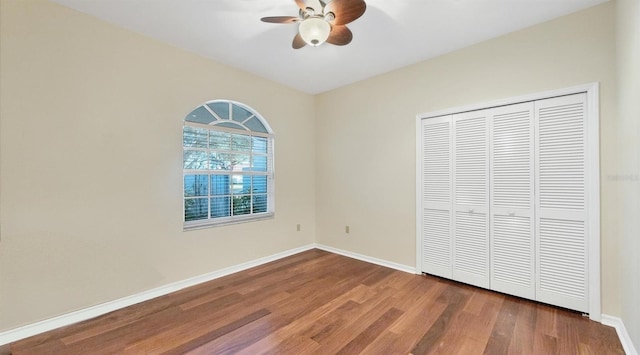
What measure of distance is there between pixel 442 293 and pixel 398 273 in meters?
0.65

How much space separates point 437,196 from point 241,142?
105 inches

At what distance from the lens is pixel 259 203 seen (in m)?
3.92

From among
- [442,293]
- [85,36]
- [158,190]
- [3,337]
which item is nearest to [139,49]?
[85,36]

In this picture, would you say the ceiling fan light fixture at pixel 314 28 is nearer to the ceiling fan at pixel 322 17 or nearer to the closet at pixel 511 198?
the ceiling fan at pixel 322 17

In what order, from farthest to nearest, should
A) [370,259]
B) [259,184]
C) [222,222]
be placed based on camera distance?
[259,184] → [370,259] → [222,222]

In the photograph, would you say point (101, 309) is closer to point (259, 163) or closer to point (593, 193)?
point (259, 163)

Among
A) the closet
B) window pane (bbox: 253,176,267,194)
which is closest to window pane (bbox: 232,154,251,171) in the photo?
window pane (bbox: 253,176,267,194)

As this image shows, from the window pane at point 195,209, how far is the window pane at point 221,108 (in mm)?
1113

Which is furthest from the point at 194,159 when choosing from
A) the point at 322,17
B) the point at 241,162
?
the point at 322,17

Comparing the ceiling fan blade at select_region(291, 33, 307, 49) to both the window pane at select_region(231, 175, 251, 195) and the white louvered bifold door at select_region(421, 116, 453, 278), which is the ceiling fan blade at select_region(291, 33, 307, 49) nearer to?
the white louvered bifold door at select_region(421, 116, 453, 278)

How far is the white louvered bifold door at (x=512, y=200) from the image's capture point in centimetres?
254

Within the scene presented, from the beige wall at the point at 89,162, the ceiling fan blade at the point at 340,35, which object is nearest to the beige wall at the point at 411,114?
the ceiling fan blade at the point at 340,35

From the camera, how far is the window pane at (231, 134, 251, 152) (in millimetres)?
3547

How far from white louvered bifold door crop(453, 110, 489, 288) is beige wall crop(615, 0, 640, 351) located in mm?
956
